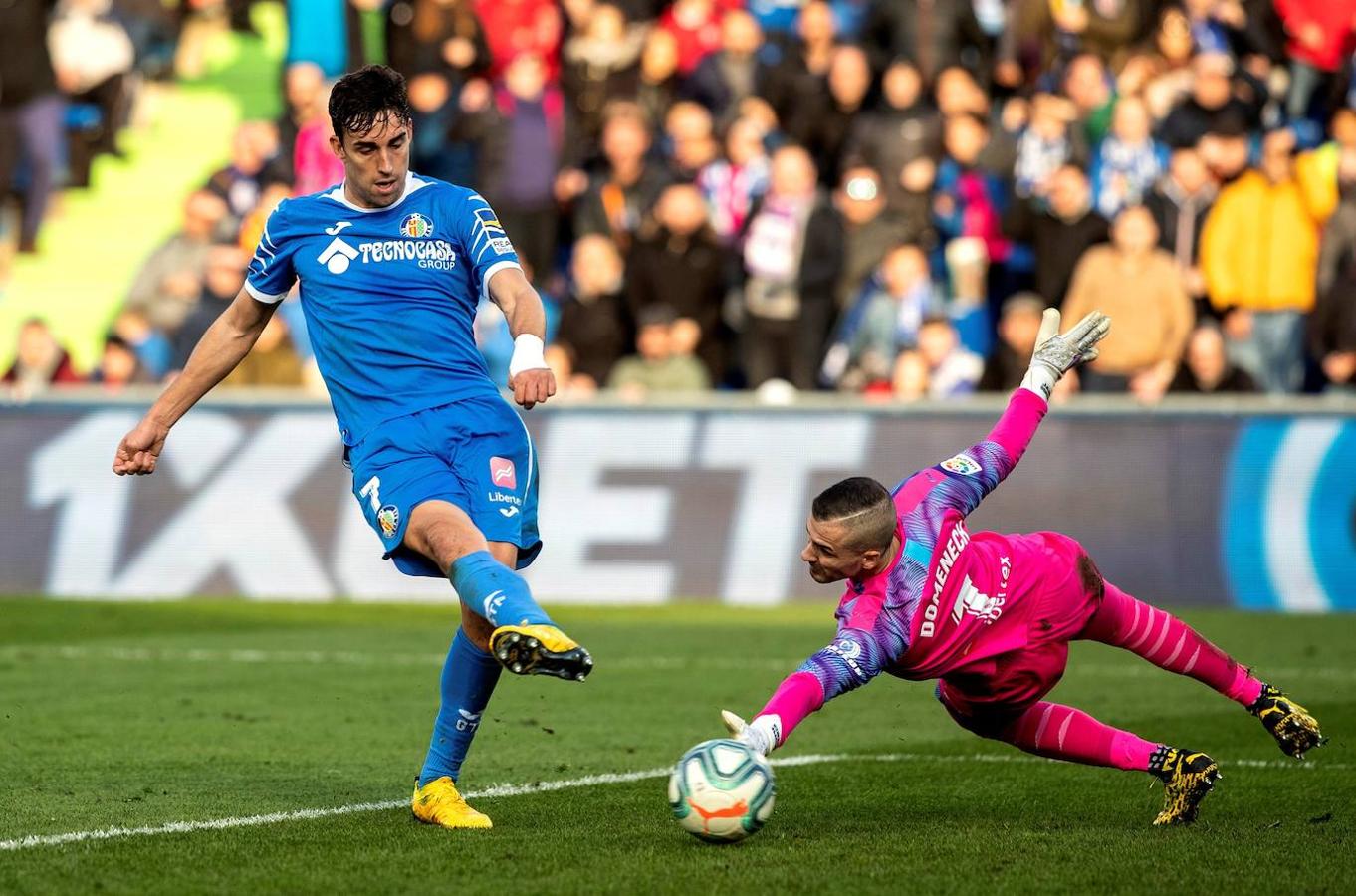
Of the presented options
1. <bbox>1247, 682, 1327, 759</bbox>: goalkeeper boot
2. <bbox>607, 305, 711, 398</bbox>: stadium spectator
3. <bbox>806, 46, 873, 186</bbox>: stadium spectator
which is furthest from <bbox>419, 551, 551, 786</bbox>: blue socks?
<bbox>806, 46, 873, 186</bbox>: stadium spectator

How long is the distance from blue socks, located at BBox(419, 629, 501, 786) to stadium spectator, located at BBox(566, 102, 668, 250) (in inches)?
477

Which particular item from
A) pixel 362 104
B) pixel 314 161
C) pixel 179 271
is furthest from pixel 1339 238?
pixel 362 104

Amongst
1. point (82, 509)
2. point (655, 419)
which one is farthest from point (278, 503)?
point (655, 419)

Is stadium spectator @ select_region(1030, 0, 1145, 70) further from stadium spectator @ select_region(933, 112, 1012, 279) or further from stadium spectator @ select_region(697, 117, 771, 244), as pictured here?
stadium spectator @ select_region(697, 117, 771, 244)

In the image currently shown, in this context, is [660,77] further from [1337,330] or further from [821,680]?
[821,680]

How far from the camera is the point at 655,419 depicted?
17.2 meters

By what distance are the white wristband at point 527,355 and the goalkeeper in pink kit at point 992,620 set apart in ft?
3.39

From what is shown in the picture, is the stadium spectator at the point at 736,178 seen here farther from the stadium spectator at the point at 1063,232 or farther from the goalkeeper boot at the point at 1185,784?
the goalkeeper boot at the point at 1185,784

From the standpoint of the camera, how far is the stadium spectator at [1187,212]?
17969 millimetres

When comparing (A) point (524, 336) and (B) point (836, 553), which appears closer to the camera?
(A) point (524, 336)

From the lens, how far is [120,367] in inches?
759

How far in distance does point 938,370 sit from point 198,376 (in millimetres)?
10639

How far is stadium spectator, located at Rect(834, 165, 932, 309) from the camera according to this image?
18.4 m

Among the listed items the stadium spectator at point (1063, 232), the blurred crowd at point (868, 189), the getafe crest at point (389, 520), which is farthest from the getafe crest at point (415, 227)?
the stadium spectator at point (1063, 232)
